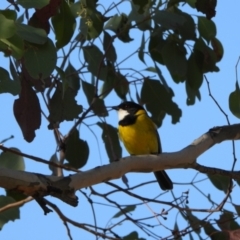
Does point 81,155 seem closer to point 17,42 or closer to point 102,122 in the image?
point 102,122

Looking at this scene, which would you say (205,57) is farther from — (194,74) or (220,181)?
(220,181)

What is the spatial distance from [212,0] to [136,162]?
0.85 meters

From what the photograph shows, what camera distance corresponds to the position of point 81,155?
3.35m

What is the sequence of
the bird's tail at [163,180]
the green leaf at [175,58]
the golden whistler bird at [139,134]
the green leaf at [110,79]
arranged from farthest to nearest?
the golden whistler bird at [139,134], the bird's tail at [163,180], the green leaf at [110,79], the green leaf at [175,58]

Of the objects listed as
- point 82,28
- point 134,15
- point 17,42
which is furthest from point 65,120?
point 17,42

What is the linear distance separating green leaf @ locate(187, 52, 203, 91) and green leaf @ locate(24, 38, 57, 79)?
1.17m

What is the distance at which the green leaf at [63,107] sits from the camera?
2951 mm

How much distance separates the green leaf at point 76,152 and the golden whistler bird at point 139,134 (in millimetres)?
Result: 912

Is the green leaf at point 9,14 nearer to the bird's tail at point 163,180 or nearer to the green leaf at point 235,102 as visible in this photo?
the green leaf at point 235,102

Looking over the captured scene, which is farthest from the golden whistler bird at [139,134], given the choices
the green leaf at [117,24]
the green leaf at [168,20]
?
the green leaf at [168,20]

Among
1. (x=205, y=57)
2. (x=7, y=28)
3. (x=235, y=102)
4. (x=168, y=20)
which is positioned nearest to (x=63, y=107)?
Answer: (x=168, y=20)

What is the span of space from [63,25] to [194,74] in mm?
887

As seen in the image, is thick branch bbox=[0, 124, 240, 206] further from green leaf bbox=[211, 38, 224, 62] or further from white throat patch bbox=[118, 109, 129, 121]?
white throat patch bbox=[118, 109, 129, 121]

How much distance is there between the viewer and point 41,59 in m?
2.37
